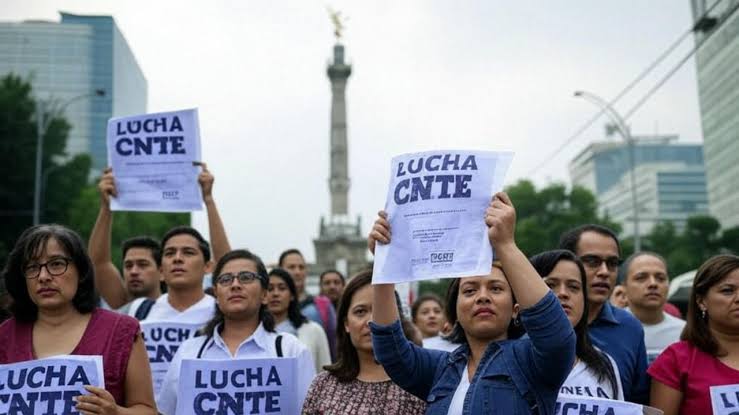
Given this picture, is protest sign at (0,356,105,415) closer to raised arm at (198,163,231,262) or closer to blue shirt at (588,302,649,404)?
raised arm at (198,163,231,262)

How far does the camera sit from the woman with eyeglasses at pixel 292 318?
20.6ft

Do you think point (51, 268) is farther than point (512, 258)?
Yes

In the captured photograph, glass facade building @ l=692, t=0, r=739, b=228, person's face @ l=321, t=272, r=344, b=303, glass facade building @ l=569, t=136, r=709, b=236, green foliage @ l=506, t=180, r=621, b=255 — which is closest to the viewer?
person's face @ l=321, t=272, r=344, b=303

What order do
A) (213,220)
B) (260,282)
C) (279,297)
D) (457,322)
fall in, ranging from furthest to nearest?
(279,297) < (213,220) < (260,282) < (457,322)

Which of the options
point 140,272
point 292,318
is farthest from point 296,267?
point 140,272

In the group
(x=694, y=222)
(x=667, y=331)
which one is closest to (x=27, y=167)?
(x=667, y=331)

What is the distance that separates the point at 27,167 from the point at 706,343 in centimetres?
2939

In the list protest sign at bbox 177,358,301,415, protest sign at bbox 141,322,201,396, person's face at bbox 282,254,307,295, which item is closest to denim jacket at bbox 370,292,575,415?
protest sign at bbox 177,358,301,415

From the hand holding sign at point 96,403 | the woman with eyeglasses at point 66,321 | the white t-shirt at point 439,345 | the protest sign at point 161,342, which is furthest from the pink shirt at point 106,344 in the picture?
the white t-shirt at point 439,345

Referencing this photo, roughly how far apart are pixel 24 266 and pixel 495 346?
6.91 feet

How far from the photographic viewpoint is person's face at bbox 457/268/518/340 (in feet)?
11.7

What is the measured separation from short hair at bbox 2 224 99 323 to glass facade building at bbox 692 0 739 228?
928cm

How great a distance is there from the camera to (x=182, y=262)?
5.69 meters

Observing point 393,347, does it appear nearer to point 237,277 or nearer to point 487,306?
point 487,306
